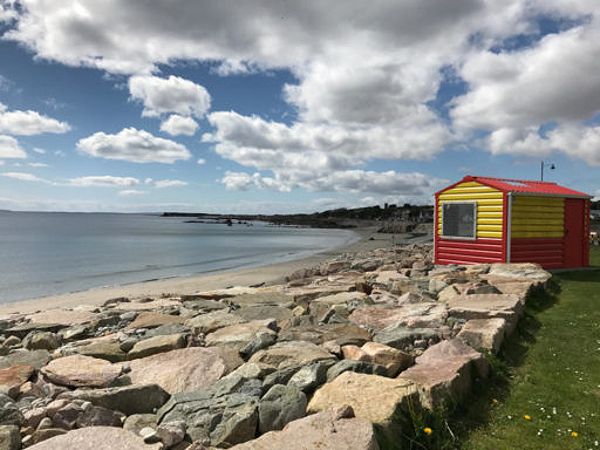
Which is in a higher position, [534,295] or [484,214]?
[484,214]

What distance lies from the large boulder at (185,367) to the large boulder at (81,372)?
0.25 meters

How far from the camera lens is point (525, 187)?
1316cm

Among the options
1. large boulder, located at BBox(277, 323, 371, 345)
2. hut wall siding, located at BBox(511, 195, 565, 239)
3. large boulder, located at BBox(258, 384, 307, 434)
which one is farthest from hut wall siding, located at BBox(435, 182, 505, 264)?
large boulder, located at BBox(258, 384, 307, 434)

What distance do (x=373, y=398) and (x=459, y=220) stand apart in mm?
11184

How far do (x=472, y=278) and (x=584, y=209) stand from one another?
684 cm

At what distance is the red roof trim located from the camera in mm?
12484

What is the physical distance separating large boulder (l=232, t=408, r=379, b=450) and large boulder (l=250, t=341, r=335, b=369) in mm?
1207

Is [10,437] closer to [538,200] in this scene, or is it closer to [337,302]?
[337,302]

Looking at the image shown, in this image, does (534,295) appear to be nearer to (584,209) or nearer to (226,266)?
(584,209)

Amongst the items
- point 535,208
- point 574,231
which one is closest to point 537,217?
point 535,208

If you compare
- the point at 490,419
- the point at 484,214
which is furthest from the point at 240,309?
the point at 484,214

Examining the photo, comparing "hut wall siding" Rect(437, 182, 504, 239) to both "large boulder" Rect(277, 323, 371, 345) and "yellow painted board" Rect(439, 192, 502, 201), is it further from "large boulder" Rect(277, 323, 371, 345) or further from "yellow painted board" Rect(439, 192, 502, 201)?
"large boulder" Rect(277, 323, 371, 345)

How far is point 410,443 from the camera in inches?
139

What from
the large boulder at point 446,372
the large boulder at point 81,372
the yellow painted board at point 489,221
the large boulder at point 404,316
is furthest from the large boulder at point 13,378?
the yellow painted board at point 489,221
